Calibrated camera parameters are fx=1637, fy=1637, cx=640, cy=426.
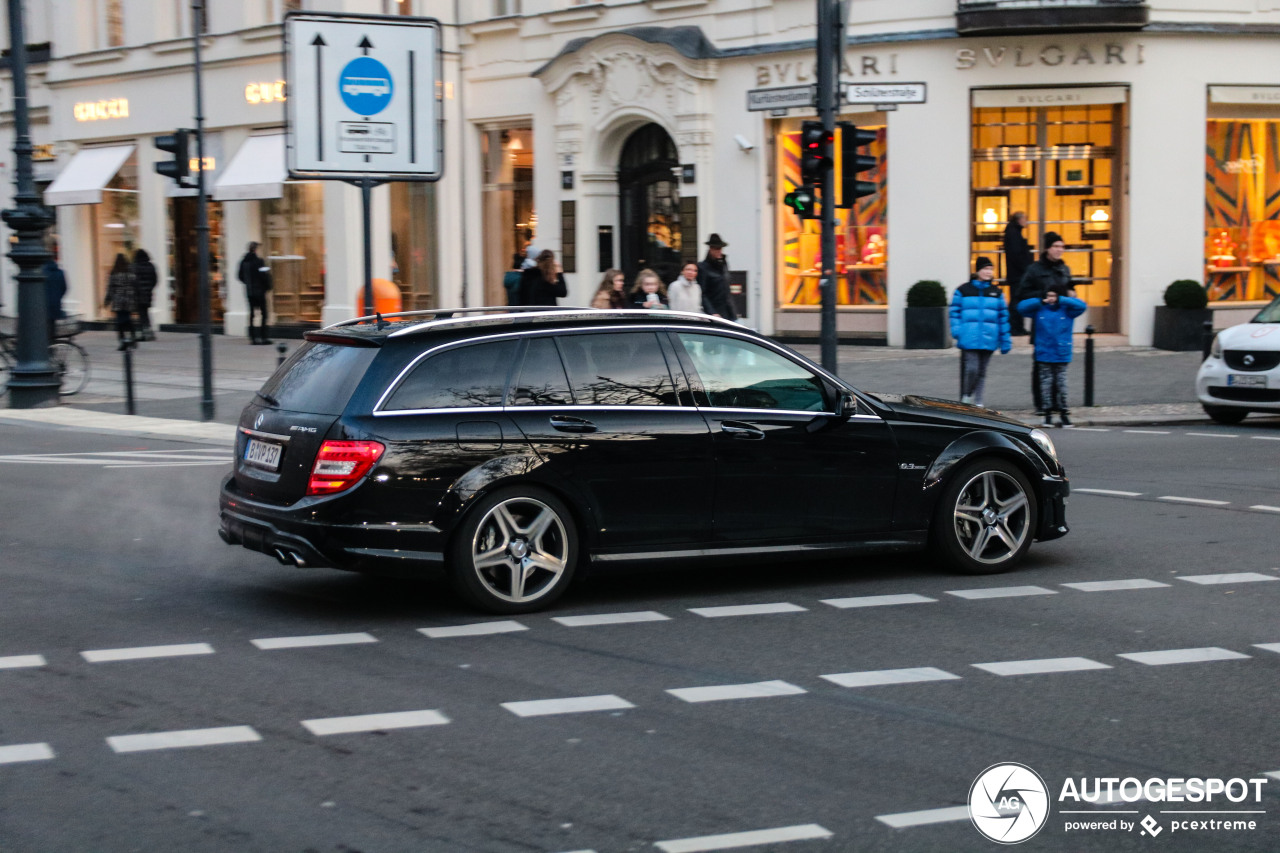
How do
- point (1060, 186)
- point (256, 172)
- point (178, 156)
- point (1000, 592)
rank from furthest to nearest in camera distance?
point (256, 172)
point (1060, 186)
point (178, 156)
point (1000, 592)

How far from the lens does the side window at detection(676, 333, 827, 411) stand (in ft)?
27.3

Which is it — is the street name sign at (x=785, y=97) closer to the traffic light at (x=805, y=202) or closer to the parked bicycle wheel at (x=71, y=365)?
the traffic light at (x=805, y=202)

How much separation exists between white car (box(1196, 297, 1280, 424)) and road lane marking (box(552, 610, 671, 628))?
423 inches

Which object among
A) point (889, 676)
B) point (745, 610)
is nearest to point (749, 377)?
point (745, 610)

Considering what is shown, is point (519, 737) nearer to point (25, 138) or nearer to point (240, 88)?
point (25, 138)

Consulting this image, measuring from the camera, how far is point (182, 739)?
566 cm

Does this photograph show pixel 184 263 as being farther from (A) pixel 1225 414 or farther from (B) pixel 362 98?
(A) pixel 1225 414

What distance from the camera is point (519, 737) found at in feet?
18.7

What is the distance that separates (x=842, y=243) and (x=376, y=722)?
20.9 m

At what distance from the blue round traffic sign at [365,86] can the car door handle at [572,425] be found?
30.0 ft

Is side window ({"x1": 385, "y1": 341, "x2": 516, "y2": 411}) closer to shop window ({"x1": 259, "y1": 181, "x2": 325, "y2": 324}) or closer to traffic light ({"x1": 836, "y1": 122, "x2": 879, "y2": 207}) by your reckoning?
traffic light ({"x1": 836, "y1": 122, "x2": 879, "y2": 207})

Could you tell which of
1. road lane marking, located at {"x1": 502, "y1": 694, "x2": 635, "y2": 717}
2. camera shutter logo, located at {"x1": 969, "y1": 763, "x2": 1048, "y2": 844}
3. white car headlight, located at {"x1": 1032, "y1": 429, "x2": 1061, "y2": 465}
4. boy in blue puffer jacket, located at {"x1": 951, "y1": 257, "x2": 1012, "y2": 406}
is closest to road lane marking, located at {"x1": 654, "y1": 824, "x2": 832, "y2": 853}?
camera shutter logo, located at {"x1": 969, "y1": 763, "x2": 1048, "y2": 844}

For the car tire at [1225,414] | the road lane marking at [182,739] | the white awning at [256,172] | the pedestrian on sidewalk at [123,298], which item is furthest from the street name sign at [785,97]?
the white awning at [256,172]

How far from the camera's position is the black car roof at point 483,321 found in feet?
26.1
